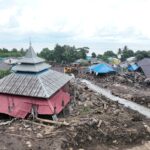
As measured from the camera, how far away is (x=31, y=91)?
→ 20.6m

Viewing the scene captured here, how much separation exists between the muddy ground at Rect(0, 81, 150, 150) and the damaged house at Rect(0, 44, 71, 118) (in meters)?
1.29

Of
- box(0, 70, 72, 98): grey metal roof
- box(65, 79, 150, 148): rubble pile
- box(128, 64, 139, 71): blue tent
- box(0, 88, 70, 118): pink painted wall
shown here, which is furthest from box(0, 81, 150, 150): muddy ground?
box(128, 64, 139, 71): blue tent

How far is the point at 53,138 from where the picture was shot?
16.7 metres

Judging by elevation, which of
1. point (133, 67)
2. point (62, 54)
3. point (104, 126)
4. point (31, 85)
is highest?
point (62, 54)

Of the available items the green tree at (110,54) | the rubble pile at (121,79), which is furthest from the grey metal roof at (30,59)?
the green tree at (110,54)

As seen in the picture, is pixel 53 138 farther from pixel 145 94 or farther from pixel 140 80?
pixel 140 80

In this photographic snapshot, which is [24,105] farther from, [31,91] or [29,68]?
[29,68]

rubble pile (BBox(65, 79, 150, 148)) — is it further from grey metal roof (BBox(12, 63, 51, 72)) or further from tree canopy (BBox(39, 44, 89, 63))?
tree canopy (BBox(39, 44, 89, 63))

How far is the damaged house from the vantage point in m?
20.4

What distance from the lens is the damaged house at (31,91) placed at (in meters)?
20.4

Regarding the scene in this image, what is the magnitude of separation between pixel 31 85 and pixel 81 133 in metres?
5.92

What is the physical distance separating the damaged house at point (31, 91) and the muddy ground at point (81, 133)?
4.23ft

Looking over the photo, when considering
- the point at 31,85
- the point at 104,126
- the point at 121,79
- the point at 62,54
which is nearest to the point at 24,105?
the point at 31,85

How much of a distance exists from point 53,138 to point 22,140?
6.04 ft
